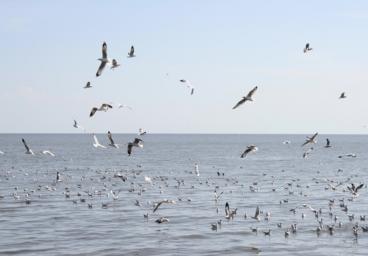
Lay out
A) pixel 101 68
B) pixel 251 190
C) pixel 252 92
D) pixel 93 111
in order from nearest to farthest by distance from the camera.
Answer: pixel 101 68
pixel 252 92
pixel 93 111
pixel 251 190

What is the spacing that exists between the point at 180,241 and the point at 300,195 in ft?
96.3

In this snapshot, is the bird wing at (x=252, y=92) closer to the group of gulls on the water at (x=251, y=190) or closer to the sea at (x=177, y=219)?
the group of gulls on the water at (x=251, y=190)

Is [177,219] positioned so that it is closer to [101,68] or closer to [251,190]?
[251,190]

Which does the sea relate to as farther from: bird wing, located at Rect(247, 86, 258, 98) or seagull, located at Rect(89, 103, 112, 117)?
bird wing, located at Rect(247, 86, 258, 98)

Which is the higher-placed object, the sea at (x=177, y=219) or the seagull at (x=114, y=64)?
the seagull at (x=114, y=64)

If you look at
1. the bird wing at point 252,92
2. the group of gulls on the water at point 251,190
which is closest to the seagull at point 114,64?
the group of gulls on the water at point 251,190

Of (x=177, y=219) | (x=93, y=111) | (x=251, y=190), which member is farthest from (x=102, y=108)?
(x=251, y=190)

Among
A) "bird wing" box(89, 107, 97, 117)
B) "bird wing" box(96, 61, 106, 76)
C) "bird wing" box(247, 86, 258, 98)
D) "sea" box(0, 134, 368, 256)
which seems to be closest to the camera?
"bird wing" box(96, 61, 106, 76)

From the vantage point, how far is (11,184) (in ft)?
273

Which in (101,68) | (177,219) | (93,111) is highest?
(101,68)

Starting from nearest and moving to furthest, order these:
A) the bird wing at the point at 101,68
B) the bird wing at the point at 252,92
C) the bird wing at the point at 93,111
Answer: the bird wing at the point at 101,68 < the bird wing at the point at 93,111 < the bird wing at the point at 252,92

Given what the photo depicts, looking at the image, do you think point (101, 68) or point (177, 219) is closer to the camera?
point (101, 68)

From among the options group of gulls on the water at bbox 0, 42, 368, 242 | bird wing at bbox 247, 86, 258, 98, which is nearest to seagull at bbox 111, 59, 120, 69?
group of gulls on the water at bbox 0, 42, 368, 242

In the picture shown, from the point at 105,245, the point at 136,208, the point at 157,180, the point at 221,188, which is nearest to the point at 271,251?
the point at 105,245
